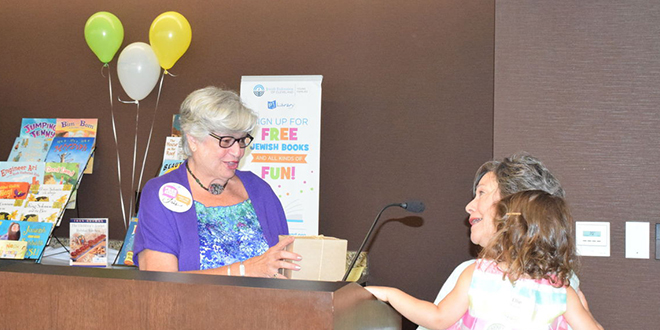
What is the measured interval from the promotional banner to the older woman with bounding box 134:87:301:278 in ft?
4.59

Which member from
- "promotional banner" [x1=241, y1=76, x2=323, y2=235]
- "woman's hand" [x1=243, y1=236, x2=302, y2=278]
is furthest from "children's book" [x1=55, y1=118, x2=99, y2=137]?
"woman's hand" [x1=243, y1=236, x2=302, y2=278]

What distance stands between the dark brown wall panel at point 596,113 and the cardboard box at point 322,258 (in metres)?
1.00

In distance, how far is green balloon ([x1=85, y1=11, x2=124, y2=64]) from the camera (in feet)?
13.9

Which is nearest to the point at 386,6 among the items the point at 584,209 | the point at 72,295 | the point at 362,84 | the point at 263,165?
the point at 362,84

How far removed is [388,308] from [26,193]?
3421 mm

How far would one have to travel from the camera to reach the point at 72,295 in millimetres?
1146

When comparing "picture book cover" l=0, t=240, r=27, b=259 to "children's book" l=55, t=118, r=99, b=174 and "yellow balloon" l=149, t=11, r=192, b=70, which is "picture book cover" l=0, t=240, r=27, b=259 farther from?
"yellow balloon" l=149, t=11, r=192, b=70

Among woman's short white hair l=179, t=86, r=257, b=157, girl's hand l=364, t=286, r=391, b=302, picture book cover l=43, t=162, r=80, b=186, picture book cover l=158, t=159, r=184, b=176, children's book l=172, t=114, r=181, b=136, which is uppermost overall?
children's book l=172, t=114, r=181, b=136

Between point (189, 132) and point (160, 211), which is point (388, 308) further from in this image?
point (189, 132)

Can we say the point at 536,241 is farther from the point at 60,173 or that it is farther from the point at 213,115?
the point at 60,173

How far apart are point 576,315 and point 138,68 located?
11.3 feet

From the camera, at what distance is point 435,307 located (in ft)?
5.59

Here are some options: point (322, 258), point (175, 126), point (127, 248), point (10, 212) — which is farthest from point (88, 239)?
point (322, 258)

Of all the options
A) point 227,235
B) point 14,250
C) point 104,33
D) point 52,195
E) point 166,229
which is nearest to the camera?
point 166,229
